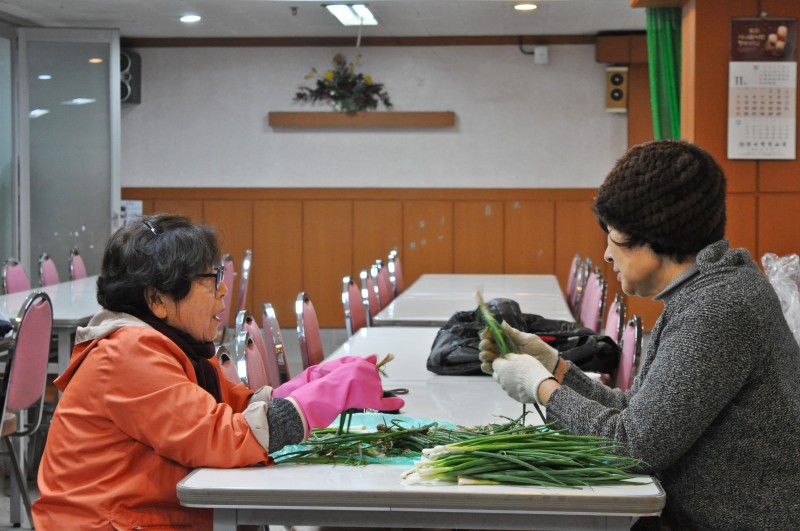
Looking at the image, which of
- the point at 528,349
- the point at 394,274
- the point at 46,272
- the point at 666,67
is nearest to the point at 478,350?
the point at 528,349

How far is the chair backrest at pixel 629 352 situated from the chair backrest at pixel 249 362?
1.25m

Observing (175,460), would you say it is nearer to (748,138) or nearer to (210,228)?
(210,228)

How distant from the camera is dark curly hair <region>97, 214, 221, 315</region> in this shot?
217cm

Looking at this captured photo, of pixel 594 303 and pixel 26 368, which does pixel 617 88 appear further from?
pixel 26 368

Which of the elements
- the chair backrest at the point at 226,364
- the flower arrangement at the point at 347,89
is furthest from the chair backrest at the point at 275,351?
the flower arrangement at the point at 347,89

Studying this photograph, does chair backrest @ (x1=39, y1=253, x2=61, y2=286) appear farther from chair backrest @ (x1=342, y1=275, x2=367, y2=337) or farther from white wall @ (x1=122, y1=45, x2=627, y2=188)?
white wall @ (x1=122, y1=45, x2=627, y2=188)

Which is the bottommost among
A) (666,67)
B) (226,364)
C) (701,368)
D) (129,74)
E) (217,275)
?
(226,364)

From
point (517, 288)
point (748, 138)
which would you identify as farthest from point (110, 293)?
point (517, 288)

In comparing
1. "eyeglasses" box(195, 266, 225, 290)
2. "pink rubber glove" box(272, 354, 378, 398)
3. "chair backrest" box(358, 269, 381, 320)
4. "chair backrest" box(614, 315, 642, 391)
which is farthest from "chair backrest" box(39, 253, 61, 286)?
"eyeglasses" box(195, 266, 225, 290)

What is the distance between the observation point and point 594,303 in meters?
5.62

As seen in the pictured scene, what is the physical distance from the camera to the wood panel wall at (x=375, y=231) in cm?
1009

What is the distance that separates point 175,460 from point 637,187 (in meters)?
1.11

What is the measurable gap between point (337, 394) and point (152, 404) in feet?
1.30

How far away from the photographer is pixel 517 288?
698cm
